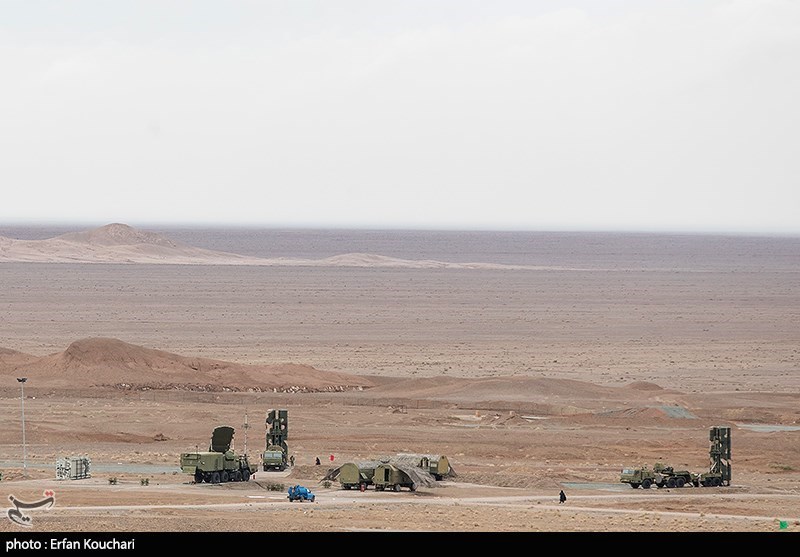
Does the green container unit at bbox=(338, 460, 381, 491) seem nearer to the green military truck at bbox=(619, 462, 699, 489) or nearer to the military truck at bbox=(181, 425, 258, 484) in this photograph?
the military truck at bbox=(181, 425, 258, 484)

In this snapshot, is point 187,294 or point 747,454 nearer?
point 747,454

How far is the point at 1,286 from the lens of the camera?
16662 cm

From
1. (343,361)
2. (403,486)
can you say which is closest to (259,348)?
(343,361)

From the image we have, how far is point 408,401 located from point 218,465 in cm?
2798

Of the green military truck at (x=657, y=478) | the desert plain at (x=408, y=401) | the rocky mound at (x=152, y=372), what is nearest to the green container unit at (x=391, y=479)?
the desert plain at (x=408, y=401)

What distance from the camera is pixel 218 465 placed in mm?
49031

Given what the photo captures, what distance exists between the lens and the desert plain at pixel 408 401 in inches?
1710

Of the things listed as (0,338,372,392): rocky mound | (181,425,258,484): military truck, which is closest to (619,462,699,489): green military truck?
(181,425,258,484): military truck

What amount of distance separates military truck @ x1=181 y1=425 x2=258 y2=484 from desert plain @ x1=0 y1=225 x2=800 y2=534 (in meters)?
0.67

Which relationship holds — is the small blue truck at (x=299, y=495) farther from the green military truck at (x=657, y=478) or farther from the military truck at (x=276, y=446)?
the green military truck at (x=657, y=478)

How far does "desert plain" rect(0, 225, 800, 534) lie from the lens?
43.4 metres

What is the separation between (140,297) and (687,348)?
211 ft

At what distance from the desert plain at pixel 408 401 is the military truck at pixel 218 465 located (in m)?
0.67
